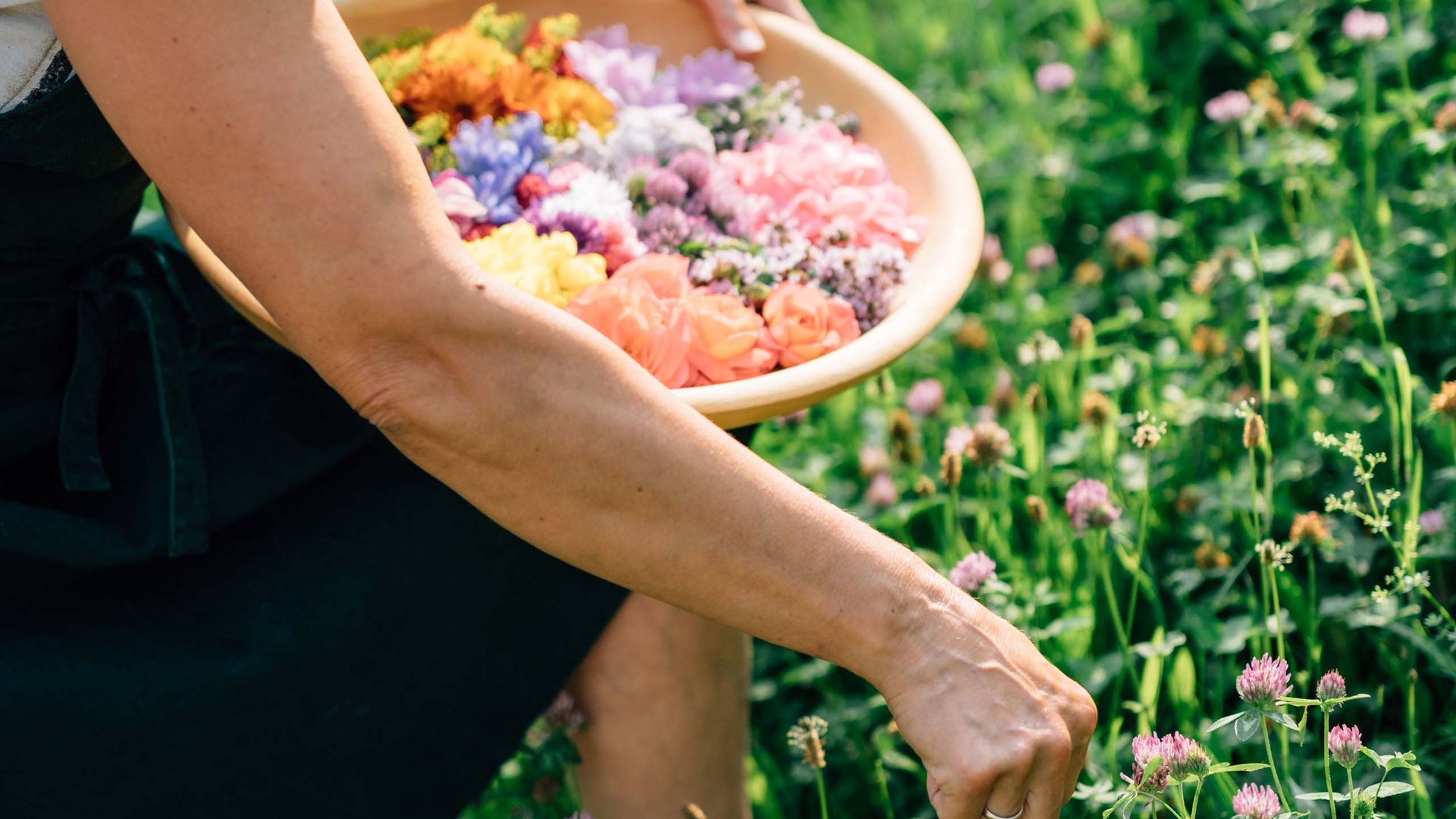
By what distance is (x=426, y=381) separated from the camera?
840 millimetres

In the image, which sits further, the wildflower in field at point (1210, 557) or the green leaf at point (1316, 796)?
the wildflower in field at point (1210, 557)

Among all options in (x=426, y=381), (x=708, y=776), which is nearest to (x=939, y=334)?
(x=708, y=776)

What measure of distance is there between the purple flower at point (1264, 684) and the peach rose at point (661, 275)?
61 cm

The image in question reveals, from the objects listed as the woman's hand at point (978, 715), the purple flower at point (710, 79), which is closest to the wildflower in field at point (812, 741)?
the woman's hand at point (978, 715)

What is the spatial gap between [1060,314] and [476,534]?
122 cm

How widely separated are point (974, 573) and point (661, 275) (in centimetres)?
44

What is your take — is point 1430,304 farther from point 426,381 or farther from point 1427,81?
point 426,381

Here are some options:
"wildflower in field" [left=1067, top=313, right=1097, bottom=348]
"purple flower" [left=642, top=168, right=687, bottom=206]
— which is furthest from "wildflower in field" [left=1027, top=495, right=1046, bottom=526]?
"purple flower" [left=642, top=168, right=687, bottom=206]

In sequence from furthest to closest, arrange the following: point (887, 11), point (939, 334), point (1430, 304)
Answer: point (887, 11) → point (939, 334) → point (1430, 304)

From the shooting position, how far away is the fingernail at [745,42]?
1662mm

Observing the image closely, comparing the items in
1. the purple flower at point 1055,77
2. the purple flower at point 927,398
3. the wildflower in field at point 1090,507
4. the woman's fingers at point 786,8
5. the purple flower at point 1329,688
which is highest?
the woman's fingers at point 786,8

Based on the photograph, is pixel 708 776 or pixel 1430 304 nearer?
pixel 708 776

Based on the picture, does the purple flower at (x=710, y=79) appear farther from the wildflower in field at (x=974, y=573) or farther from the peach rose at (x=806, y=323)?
the wildflower in field at (x=974, y=573)

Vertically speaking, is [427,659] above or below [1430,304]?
above
